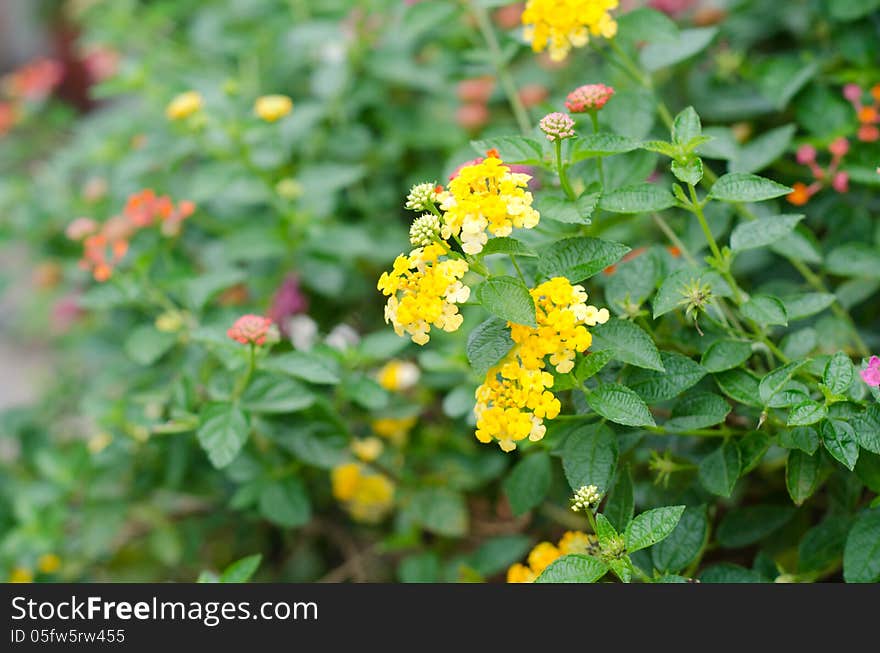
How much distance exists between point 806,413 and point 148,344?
3.10 feet

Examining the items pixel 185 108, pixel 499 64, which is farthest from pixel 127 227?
pixel 499 64

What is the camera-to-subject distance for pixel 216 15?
201 centimetres

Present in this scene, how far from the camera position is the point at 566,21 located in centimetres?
108

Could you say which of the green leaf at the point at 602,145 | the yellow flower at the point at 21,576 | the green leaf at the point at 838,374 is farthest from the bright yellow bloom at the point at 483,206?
the yellow flower at the point at 21,576

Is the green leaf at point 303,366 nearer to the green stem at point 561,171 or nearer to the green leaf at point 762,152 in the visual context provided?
the green stem at point 561,171

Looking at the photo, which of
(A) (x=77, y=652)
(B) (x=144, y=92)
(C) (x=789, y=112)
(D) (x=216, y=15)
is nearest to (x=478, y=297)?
(A) (x=77, y=652)

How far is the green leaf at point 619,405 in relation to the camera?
90 cm

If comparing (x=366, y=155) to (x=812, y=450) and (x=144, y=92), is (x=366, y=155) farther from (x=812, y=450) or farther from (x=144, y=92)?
(x=812, y=450)

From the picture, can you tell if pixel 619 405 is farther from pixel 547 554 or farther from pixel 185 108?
pixel 185 108

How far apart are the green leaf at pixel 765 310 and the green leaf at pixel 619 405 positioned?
17cm

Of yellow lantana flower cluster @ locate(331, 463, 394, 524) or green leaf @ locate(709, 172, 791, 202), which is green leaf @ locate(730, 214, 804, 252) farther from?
yellow lantana flower cluster @ locate(331, 463, 394, 524)

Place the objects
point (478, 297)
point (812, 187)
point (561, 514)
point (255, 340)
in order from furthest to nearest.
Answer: point (561, 514) → point (812, 187) → point (255, 340) → point (478, 297)

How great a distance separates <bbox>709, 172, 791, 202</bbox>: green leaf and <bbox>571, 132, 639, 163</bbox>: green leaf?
4.0 inches

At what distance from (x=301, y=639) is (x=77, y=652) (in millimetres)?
267
